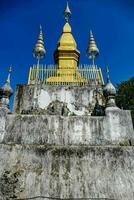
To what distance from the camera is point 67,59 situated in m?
16.3

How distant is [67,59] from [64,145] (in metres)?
9.06

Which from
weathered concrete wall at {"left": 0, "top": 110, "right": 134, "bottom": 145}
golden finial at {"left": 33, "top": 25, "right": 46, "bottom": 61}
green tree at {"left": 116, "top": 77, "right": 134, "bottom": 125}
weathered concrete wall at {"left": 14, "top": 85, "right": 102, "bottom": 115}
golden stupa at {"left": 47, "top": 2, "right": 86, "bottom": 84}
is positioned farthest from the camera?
green tree at {"left": 116, "top": 77, "right": 134, "bottom": 125}

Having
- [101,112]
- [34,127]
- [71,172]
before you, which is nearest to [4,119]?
[34,127]

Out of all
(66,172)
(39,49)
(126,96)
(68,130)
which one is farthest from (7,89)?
(126,96)

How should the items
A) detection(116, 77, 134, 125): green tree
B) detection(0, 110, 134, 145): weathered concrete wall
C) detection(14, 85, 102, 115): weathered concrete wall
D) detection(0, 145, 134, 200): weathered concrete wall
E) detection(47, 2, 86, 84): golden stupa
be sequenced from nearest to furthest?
detection(0, 145, 134, 200): weathered concrete wall → detection(0, 110, 134, 145): weathered concrete wall → detection(14, 85, 102, 115): weathered concrete wall → detection(47, 2, 86, 84): golden stupa → detection(116, 77, 134, 125): green tree

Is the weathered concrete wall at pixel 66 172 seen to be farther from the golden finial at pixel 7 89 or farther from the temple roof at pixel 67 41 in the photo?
the temple roof at pixel 67 41

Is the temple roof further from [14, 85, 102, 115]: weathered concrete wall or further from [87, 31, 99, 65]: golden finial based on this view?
[14, 85, 102, 115]: weathered concrete wall

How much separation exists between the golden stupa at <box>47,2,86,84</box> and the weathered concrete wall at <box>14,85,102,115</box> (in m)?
0.79

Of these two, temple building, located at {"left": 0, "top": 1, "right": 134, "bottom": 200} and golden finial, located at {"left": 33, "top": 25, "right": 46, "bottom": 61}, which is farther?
golden finial, located at {"left": 33, "top": 25, "right": 46, "bottom": 61}

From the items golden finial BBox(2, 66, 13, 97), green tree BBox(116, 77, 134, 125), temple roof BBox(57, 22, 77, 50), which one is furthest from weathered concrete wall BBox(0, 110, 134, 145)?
green tree BBox(116, 77, 134, 125)

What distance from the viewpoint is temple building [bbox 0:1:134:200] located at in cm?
721

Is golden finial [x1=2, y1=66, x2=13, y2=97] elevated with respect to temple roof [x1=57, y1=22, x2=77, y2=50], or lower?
lower

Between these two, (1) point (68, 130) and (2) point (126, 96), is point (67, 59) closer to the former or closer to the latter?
(2) point (126, 96)

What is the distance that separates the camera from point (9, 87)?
975cm
